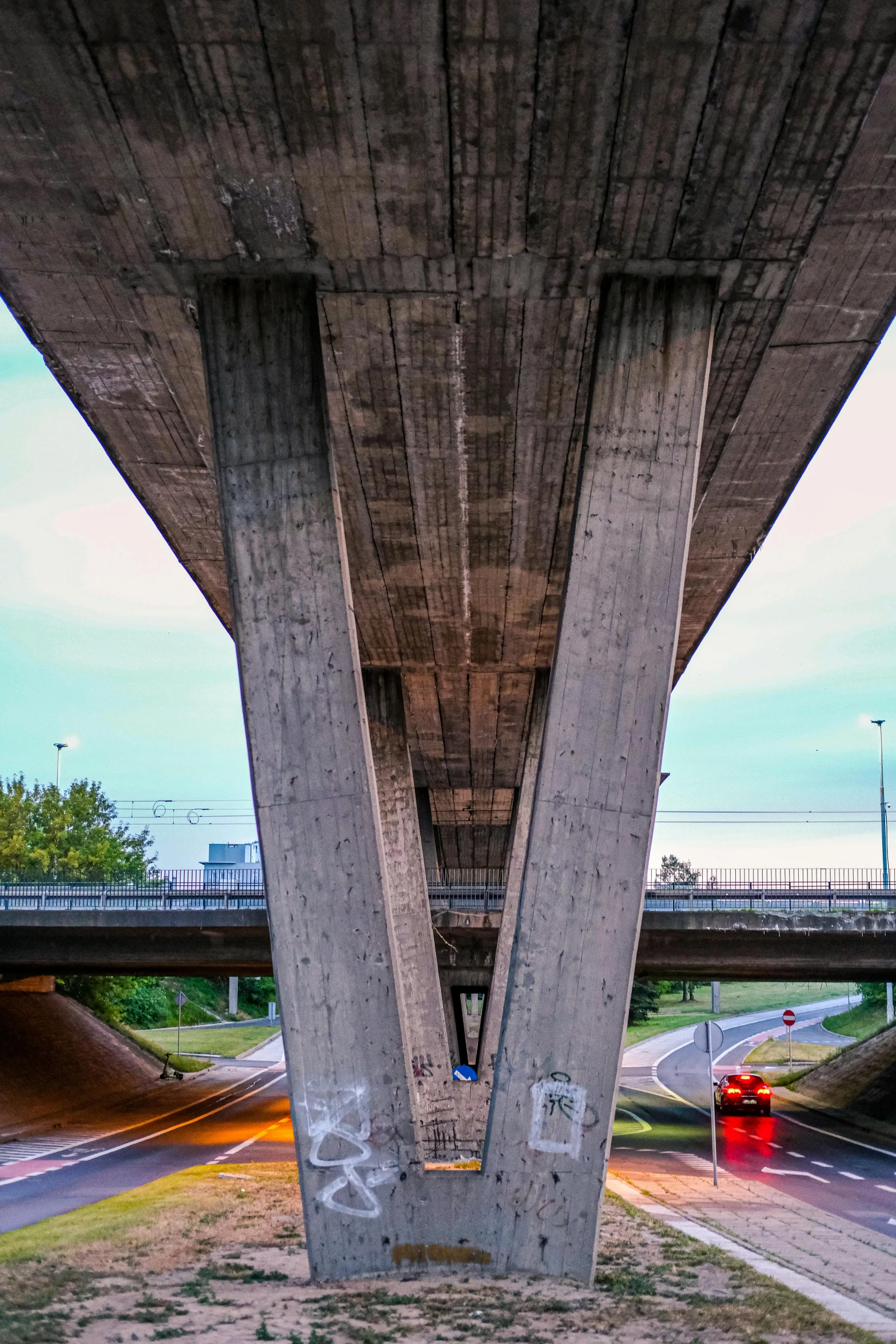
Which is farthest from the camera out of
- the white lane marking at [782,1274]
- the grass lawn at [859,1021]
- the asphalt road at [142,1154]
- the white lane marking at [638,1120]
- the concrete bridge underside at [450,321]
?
the grass lawn at [859,1021]

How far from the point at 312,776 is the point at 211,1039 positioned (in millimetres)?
64397

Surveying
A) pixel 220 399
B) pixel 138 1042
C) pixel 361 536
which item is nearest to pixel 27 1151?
pixel 361 536

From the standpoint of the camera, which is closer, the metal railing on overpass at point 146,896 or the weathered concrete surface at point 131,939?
the weathered concrete surface at point 131,939

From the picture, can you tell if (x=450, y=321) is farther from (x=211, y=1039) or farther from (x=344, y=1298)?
(x=211, y=1039)

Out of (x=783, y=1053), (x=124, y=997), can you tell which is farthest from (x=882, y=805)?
(x=124, y=997)

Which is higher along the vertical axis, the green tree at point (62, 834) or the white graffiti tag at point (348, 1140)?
the green tree at point (62, 834)

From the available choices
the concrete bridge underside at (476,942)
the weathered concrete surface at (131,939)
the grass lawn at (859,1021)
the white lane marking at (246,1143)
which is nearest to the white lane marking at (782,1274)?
the white lane marking at (246,1143)

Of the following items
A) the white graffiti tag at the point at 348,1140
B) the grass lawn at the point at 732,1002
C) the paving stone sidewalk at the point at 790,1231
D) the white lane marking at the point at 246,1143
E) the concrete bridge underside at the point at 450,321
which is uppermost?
the concrete bridge underside at the point at 450,321

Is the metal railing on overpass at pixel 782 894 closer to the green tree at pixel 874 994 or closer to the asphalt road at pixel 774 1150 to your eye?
the asphalt road at pixel 774 1150

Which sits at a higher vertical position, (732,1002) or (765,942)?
(765,942)

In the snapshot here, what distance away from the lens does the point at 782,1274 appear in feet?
31.5

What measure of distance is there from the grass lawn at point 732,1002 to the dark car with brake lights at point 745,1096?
1696 inches

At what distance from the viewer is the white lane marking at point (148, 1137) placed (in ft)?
68.5

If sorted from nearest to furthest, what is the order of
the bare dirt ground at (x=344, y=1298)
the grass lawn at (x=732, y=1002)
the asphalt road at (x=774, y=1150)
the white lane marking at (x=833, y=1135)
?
the bare dirt ground at (x=344, y=1298) < the asphalt road at (x=774, y=1150) < the white lane marking at (x=833, y=1135) < the grass lawn at (x=732, y=1002)
